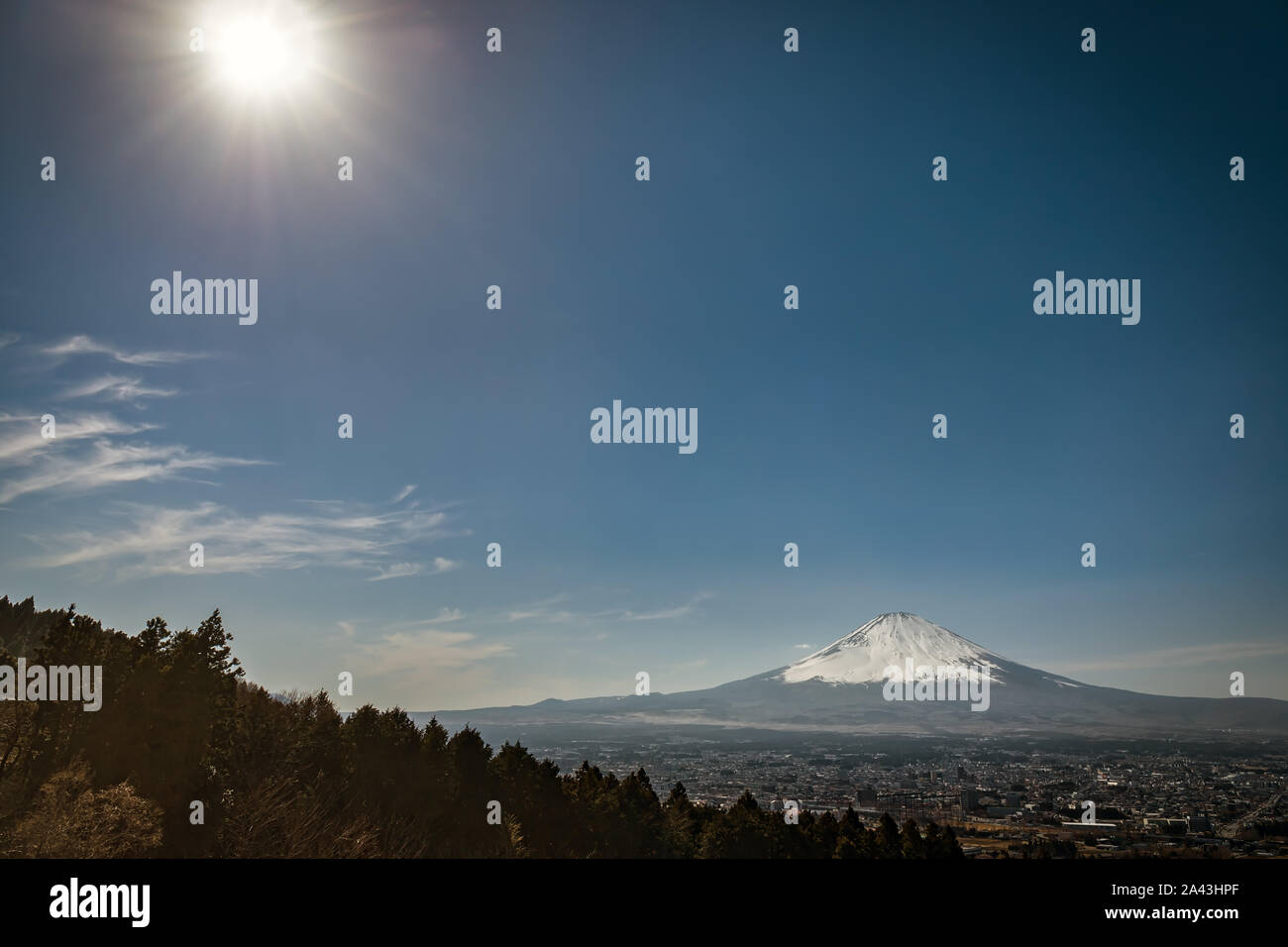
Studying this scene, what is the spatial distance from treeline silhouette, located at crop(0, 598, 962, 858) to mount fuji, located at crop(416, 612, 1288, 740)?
241 ft

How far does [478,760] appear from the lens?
55000mm

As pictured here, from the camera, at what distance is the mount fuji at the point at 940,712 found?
13425cm

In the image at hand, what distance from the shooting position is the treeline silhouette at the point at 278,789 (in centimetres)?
2734

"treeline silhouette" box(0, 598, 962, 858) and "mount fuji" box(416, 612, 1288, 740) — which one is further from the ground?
"treeline silhouette" box(0, 598, 962, 858)

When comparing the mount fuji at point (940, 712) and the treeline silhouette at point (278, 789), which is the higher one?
the treeline silhouette at point (278, 789)

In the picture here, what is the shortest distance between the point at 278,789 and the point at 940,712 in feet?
626

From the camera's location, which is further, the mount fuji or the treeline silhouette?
the mount fuji

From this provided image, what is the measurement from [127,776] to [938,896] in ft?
119

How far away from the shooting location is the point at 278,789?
1192 inches

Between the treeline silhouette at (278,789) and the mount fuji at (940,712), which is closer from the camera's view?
the treeline silhouette at (278,789)

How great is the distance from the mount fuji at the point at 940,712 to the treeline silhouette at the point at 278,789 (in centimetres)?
7358

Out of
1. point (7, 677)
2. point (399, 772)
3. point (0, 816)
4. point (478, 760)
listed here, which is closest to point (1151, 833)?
point (478, 760)

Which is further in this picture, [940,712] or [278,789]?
[940,712]

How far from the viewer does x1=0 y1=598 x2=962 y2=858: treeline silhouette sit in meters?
27.3
